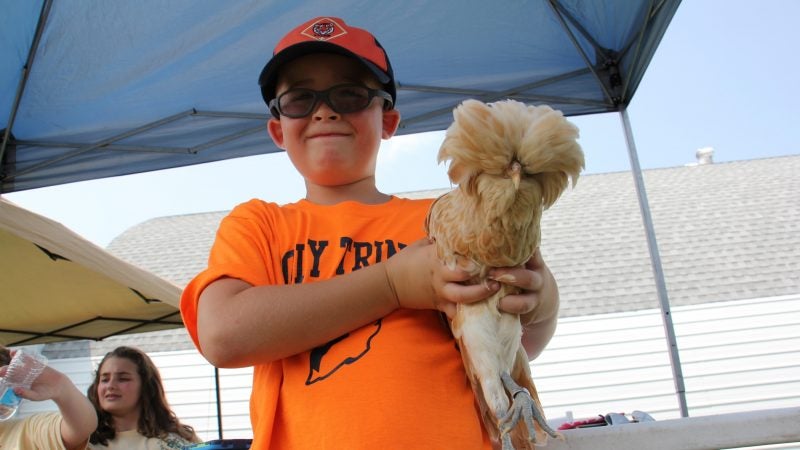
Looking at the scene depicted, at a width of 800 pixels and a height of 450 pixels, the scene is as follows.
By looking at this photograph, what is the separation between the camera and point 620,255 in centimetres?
768

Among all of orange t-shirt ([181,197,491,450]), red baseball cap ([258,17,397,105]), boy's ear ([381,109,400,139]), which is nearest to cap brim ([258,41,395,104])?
red baseball cap ([258,17,397,105])

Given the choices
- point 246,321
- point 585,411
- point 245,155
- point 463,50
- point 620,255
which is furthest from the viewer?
point 620,255

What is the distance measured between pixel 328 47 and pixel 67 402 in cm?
180

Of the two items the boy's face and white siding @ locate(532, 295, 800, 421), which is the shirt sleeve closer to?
the boy's face

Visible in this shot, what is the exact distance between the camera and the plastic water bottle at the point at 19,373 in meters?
2.06

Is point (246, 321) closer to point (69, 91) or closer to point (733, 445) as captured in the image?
point (733, 445)

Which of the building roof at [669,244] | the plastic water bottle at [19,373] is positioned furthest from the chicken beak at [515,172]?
the building roof at [669,244]

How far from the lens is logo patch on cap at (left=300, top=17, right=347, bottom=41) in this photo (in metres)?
1.16

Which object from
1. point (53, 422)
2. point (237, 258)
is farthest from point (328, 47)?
point (53, 422)

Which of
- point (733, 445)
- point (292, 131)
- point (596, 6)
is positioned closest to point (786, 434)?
point (733, 445)

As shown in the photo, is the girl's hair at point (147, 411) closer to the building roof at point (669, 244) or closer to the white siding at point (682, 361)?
the building roof at point (669, 244)

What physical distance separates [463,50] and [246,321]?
2.62 meters

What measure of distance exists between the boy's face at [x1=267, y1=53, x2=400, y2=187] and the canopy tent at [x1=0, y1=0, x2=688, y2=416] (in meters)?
1.85

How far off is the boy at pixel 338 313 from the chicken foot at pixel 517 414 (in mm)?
51
